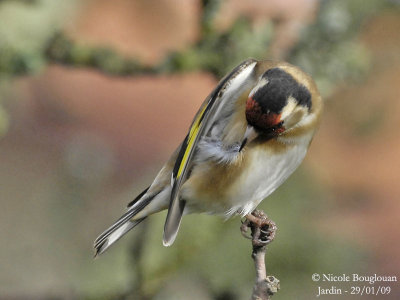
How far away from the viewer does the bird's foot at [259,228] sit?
3.59 ft

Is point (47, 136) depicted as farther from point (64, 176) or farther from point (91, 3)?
point (91, 3)

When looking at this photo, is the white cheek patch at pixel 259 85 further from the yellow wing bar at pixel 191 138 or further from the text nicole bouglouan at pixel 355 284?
the text nicole bouglouan at pixel 355 284

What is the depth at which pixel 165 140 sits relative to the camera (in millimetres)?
2615

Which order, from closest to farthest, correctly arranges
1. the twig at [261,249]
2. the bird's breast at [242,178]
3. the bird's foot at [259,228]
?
1. the twig at [261,249]
2. the bird's foot at [259,228]
3. the bird's breast at [242,178]

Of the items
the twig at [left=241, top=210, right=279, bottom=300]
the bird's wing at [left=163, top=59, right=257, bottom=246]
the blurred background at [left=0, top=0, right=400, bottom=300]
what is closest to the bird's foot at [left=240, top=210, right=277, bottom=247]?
the twig at [left=241, top=210, right=279, bottom=300]

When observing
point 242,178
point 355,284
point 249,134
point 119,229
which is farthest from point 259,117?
point 355,284

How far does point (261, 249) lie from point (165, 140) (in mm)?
1592

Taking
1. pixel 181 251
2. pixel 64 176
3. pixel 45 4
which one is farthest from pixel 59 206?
pixel 45 4

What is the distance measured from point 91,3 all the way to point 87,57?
1.46ft

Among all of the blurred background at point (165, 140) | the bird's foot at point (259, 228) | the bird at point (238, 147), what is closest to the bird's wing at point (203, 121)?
the bird at point (238, 147)

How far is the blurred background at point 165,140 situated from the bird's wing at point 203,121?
1.09 meters

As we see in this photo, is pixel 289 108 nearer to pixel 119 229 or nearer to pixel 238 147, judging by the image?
pixel 238 147

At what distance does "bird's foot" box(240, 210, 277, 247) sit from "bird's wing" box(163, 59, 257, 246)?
112 mm

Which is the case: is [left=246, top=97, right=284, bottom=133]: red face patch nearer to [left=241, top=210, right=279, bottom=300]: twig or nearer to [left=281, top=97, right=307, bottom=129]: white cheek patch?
[left=281, top=97, right=307, bottom=129]: white cheek patch
